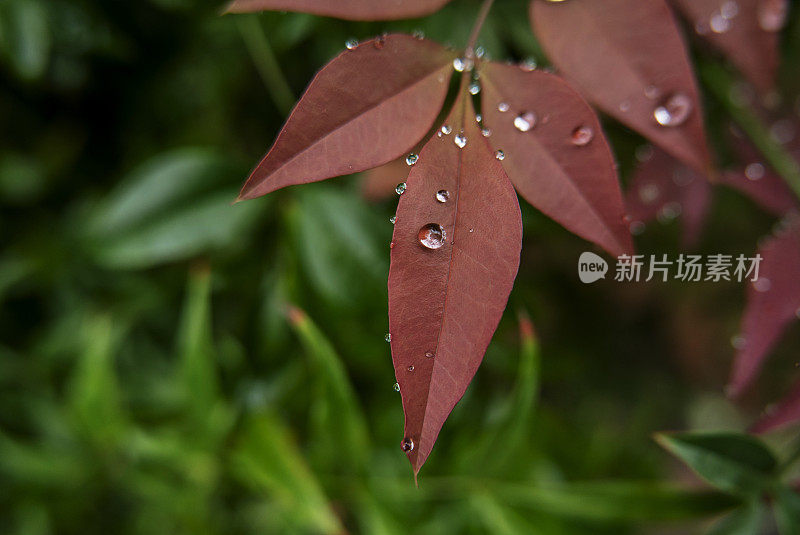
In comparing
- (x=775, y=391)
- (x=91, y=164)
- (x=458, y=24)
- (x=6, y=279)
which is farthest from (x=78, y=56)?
(x=775, y=391)

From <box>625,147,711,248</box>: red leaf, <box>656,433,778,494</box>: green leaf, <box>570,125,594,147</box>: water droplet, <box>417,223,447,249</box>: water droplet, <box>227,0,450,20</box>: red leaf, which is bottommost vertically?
<box>656,433,778,494</box>: green leaf

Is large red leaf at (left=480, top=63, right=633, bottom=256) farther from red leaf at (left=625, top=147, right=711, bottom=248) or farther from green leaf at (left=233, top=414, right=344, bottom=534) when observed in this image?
green leaf at (left=233, top=414, right=344, bottom=534)

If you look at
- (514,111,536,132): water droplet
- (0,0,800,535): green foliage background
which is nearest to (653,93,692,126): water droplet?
(514,111,536,132): water droplet

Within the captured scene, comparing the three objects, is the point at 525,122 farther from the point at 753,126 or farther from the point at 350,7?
the point at 753,126

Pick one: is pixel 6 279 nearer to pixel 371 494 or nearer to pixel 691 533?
pixel 371 494

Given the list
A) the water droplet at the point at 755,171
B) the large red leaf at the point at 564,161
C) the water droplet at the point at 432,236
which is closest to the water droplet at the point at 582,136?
the large red leaf at the point at 564,161

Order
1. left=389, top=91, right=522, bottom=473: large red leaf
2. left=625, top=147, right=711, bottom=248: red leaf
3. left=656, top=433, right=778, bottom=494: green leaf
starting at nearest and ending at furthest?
left=389, top=91, right=522, bottom=473: large red leaf < left=656, top=433, right=778, bottom=494: green leaf < left=625, top=147, right=711, bottom=248: red leaf
